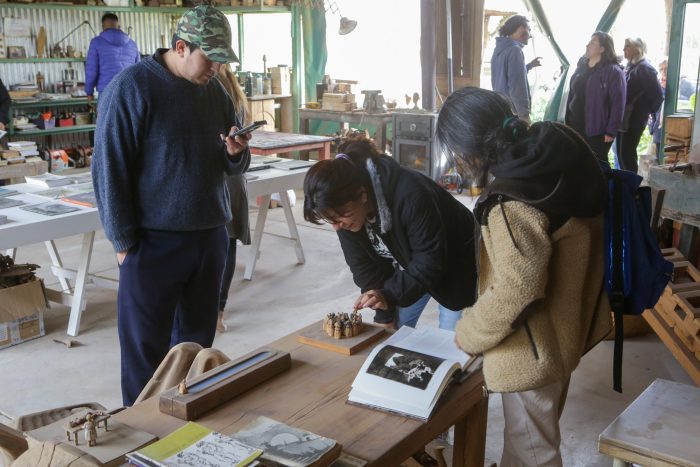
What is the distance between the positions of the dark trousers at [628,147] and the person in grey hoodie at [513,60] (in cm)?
95

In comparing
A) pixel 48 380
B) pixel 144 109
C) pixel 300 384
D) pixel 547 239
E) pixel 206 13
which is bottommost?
pixel 48 380

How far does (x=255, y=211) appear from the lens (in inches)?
288

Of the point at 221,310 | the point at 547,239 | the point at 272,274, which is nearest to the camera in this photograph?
the point at 547,239

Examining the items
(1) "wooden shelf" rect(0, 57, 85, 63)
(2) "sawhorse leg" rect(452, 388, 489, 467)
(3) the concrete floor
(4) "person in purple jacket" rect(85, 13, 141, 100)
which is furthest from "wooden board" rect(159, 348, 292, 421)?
(1) "wooden shelf" rect(0, 57, 85, 63)

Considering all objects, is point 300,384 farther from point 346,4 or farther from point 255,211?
point 346,4

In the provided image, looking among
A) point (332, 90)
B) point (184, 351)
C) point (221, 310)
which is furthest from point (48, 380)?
point (332, 90)

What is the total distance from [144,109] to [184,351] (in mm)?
835

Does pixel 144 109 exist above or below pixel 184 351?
above

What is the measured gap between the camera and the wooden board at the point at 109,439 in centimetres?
159

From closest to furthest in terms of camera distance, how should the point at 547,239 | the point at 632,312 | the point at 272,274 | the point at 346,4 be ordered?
1. the point at 547,239
2. the point at 632,312
3. the point at 272,274
4. the point at 346,4

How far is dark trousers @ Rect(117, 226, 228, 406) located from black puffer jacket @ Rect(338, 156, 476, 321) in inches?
22.0

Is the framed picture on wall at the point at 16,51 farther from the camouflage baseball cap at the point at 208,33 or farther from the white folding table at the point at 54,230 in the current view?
the camouflage baseball cap at the point at 208,33

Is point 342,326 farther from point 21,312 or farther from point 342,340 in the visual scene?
point 21,312

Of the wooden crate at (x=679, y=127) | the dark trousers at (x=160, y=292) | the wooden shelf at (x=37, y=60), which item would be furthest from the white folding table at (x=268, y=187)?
the wooden shelf at (x=37, y=60)
